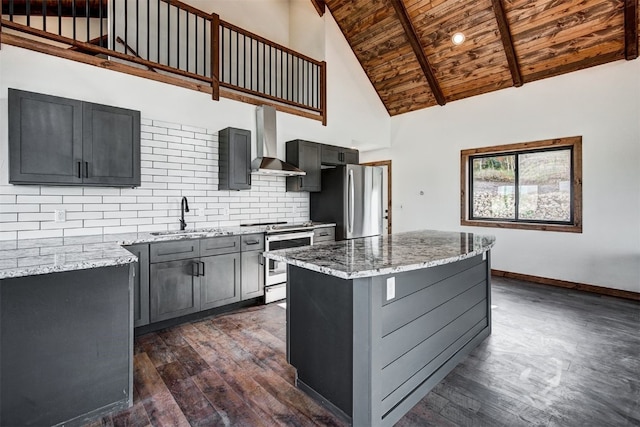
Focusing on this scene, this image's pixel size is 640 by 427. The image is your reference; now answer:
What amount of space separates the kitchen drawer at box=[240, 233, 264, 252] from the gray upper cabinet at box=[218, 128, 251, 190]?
0.70m

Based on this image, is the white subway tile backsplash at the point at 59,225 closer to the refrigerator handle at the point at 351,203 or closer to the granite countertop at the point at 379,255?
the granite countertop at the point at 379,255

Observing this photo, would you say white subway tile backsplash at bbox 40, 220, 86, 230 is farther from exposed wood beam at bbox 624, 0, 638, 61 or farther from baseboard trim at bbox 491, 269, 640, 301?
exposed wood beam at bbox 624, 0, 638, 61

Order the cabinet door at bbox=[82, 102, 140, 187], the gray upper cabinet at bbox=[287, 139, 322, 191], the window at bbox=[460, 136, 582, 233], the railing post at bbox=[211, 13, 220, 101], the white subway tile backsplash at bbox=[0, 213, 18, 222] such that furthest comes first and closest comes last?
the gray upper cabinet at bbox=[287, 139, 322, 191]
the window at bbox=[460, 136, 582, 233]
the railing post at bbox=[211, 13, 220, 101]
the cabinet door at bbox=[82, 102, 140, 187]
the white subway tile backsplash at bbox=[0, 213, 18, 222]

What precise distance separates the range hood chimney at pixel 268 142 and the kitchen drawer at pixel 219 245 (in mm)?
1153

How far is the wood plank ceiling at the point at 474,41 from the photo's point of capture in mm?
3953

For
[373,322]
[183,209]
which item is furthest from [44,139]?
[373,322]

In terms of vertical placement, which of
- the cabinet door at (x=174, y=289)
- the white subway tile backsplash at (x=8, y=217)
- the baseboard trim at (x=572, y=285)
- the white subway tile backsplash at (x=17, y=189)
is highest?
the white subway tile backsplash at (x=17, y=189)

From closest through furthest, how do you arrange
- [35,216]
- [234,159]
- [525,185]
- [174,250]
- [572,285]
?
[35,216]
[174,250]
[234,159]
[572,285]
[525,185]

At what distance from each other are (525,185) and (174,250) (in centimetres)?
511

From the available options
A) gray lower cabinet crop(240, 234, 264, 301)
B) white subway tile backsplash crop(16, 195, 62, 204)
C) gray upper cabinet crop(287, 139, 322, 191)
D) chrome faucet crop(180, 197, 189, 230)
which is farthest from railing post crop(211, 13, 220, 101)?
white subway tile backsplash crop(16, 195, 62, 204)

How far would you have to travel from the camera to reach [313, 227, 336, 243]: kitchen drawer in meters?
4.48

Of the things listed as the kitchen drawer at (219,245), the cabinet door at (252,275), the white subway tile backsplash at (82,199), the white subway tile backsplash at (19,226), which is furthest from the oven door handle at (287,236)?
the white subway tile backsplash at (19,226)

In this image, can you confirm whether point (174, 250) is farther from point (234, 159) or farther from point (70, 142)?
point (234, 159)

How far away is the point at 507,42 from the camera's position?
442 centimetres
